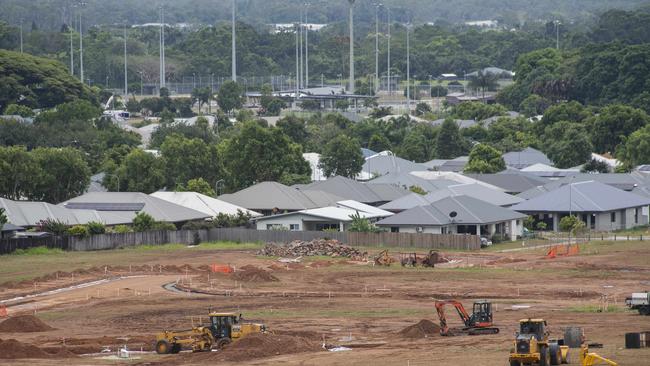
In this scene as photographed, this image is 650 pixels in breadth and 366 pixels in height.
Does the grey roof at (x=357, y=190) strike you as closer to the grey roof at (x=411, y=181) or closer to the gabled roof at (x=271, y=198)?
the gabled roof at (x=271, y=198)

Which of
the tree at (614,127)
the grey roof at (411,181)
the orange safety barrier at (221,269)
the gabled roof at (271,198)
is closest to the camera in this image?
the orange safety barrier at (221,269)

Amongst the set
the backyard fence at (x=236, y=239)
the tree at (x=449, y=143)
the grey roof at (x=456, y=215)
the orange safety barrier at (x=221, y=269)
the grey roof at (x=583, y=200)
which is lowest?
the orange safety barrier at (x=221, y=269)

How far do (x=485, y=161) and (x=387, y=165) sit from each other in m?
9.90

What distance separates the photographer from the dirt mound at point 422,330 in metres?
50.9

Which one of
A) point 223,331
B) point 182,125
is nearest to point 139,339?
point 223,331

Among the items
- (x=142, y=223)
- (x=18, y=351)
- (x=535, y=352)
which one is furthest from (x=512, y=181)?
(x=535, y=352)

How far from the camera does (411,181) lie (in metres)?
126

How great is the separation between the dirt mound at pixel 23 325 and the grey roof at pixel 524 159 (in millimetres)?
91385

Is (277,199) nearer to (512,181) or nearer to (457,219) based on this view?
(457,219)

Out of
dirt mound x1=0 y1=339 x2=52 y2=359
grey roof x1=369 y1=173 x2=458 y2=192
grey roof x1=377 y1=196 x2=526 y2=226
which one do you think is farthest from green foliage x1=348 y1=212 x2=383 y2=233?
dirt mound x1=0 y1=339 x2=52 y2=359

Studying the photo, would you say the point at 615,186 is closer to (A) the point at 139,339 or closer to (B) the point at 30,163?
(B) the point at 30,163

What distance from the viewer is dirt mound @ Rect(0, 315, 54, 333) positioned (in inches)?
2156

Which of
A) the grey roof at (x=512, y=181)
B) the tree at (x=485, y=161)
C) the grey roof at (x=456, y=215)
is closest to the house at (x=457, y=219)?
the grey roof at (x=456, y=215)

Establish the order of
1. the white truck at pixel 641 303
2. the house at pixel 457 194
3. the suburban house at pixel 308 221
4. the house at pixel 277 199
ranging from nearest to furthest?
1. the white truck at pixel 641 303
2. the suburban house at pixel 308 221
3. the house at pixel 457 194
4. the house at pixel 277 199
